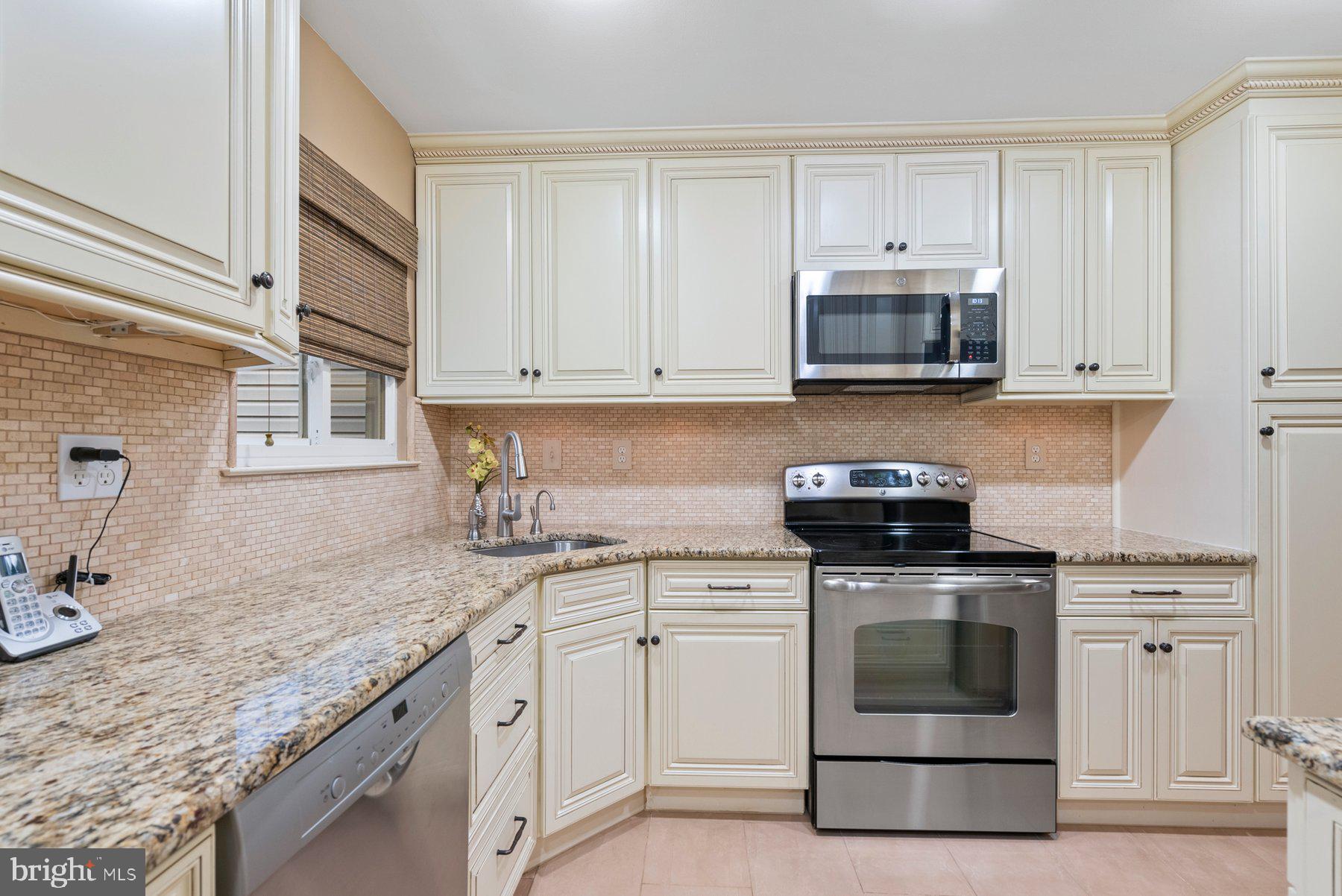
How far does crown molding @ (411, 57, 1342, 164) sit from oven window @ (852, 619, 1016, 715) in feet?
5.47

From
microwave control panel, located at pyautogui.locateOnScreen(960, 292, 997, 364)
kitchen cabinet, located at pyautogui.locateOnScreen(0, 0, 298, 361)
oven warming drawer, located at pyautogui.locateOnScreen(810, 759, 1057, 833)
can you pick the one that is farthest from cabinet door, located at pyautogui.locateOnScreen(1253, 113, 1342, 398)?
kitchen cabinet, located at pyautogui.locateOnScreen(0, 0, 298, 361)

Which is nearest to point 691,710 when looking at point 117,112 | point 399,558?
point 399,558

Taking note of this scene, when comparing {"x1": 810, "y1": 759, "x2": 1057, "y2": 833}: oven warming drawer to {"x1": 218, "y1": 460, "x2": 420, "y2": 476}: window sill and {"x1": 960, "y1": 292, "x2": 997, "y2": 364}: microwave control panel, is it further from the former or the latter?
{"x1": 218, "y1": 460, "x2": 420, "y2": 476}: window sill

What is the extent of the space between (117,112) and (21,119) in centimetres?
13

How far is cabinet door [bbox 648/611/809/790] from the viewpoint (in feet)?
6.32

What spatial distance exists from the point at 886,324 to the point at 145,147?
196 cm

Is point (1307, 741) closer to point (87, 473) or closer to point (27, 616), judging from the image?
point (27, 616)

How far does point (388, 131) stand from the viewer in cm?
205

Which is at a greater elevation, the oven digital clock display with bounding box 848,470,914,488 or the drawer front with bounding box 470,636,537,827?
the oven digital clock display with bounding box 848,470,914,488

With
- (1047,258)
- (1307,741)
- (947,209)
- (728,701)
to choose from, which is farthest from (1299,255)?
(728,701)

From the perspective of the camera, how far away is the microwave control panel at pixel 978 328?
6.84ft

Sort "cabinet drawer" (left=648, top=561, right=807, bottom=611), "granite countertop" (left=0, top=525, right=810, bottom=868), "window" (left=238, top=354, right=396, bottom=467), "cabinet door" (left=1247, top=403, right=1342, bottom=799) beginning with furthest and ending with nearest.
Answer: "cabinet drawer" (left=648, top=561, right=807, bottom=611)
"cabinet door" (left=1247, top=403, right=1342, bottom=799)
"window" (left=238, top=354, right=396, bottom=467)
"granite countertop" (left=0, top=525, right=810, bottom=868)

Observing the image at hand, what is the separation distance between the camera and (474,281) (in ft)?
7.31

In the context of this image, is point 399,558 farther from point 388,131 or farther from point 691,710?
point 388,131
